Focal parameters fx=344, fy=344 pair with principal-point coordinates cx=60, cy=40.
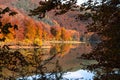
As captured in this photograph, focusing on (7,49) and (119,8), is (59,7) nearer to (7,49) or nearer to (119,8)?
(119,8)

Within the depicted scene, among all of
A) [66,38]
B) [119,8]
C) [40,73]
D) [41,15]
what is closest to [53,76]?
[40,73]

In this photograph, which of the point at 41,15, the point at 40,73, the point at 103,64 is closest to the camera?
the point at 40,73

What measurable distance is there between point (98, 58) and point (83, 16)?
118 cm

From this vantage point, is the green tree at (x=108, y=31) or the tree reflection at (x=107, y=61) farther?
the tree reflection at (x=107, y=61)

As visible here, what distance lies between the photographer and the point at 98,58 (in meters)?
9.05

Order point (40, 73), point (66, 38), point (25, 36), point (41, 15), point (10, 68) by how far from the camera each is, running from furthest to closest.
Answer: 1. point (66, 38)
2. point (25, 36)
3. point (41, 15)
4. point (40, 73)
5. point (10, 68)

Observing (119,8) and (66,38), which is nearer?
(119,8)

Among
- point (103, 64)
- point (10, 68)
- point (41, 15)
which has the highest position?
point (41, 15)

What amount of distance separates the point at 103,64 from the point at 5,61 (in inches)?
173

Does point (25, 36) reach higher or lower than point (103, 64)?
lower

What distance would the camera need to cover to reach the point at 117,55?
24.5 ft

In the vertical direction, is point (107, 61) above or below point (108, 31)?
below

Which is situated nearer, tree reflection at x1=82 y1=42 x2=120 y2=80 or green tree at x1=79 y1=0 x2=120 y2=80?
green tree at x1=79 y1=0 x2=120 y2=80

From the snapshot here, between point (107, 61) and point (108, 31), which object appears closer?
point (108, 31)
